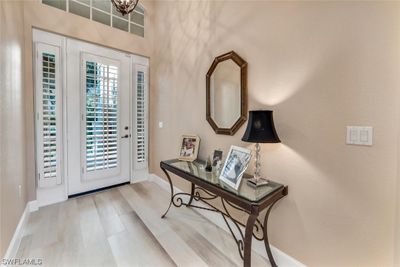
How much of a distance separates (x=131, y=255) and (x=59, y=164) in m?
1.87

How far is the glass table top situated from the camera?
1408 millimetres

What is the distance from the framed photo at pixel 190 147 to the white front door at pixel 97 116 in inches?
54.2

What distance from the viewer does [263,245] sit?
5.69ft

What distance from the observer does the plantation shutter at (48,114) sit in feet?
8.22

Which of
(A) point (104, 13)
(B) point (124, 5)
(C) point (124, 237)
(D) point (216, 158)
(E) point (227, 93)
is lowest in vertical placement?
(C) point (124, 237)

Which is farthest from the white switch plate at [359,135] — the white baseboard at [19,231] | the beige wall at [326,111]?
the white baseboard at [19,231]

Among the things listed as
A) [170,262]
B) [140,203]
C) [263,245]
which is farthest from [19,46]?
[263,245]

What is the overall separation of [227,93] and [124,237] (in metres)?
1.93

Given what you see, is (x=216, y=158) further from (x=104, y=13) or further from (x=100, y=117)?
(x=104, y=13)

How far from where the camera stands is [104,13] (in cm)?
305

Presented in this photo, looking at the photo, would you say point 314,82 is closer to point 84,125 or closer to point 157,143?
point 157,143

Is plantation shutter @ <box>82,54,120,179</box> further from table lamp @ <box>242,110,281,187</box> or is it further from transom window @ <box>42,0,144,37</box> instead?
table lamp @ <box>242,110,281,187</box>

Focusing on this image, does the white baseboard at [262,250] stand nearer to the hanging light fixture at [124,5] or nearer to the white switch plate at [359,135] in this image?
the white switch plate at [359,135]

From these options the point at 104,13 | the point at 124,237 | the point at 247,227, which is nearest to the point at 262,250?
the point at 247,227
